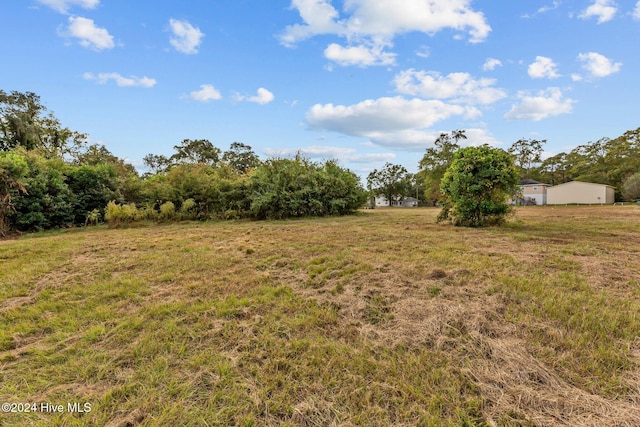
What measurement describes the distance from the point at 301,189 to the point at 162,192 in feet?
16.1

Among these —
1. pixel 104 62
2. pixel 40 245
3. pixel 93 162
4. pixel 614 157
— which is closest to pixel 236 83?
pixel 104 62

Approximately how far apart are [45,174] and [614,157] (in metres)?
48.3

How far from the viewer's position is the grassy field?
4.22 feet

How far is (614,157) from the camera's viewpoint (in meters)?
30.8

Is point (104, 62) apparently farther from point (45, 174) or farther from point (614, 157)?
point (614, 157)

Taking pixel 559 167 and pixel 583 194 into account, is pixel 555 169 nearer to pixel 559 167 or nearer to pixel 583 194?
pixel 559 167

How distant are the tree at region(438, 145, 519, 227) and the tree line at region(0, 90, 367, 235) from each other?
512 centimetres

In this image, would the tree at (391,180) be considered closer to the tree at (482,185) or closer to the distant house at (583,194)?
the distant house at (583,194)

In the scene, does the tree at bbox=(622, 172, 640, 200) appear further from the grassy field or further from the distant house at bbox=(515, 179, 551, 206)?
the grassy field

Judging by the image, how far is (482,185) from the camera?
6680 millimetres

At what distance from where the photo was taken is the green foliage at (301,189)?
10047 mm

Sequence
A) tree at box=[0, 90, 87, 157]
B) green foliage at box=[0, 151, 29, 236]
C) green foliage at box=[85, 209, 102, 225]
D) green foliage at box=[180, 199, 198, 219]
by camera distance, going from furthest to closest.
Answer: tree at box=[0, 90, 87, 157]
green foliage at box=[180, 199, 198, 219]
green foliage at box=[85, 209, 102, 225]
green foliage at box=[0, 151, 29, 236]

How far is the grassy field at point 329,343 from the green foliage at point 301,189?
258 inches

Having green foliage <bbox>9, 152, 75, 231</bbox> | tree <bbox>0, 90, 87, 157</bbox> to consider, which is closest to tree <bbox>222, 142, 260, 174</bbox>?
tree <bbox>0, 90, 87, 157</bbox>
